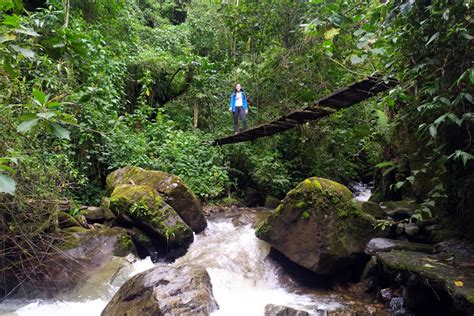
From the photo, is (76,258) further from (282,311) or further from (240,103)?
(240,103)

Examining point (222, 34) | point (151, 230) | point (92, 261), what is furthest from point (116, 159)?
point (222, 34)

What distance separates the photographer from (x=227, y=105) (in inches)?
450

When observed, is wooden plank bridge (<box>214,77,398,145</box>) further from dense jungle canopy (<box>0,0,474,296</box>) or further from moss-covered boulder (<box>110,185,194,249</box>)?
moss-covered boulder (<box>110,185,194,249</box>)

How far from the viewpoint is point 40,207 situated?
3945 mm

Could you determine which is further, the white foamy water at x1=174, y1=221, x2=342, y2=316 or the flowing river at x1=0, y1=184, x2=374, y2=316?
the white foamy water at x1=174, y1=221, x2=342, y2=316

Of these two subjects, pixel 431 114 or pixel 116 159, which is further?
pixel 116 159

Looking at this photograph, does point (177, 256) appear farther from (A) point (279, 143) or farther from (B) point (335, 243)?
(A) point (279, 143)

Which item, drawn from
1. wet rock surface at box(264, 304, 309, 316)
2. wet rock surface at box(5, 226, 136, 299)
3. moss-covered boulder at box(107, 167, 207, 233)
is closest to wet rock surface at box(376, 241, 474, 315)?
wet rock surface at box(264, 304, 309, 316)

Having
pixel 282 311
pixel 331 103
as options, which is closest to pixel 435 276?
pixel 282 311

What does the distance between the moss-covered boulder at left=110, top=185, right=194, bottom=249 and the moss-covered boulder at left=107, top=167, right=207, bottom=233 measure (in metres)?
0.37

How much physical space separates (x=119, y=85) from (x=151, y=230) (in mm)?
4333

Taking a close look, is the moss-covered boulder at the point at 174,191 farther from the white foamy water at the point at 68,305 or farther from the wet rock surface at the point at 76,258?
the white foamy water at the point at 68,305

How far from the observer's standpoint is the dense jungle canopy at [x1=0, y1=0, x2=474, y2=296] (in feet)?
10.0

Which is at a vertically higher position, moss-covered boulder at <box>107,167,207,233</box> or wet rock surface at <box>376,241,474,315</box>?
moss-covered boulder at <box>107,167,207,233</box>
